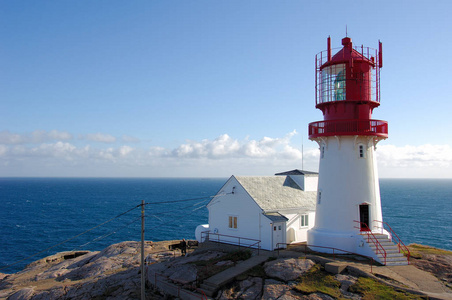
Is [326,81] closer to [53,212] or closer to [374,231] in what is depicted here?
[374,231]

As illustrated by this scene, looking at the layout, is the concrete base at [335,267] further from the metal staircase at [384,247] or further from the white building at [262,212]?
the white building at [262,212]

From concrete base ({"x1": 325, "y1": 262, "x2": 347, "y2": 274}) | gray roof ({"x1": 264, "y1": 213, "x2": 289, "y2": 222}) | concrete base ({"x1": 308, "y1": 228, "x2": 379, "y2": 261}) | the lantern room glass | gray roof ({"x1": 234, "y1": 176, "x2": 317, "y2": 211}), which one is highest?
the lantern room glass

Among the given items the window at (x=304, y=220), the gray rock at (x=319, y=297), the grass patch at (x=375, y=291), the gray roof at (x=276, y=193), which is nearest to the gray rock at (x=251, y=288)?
the gray rock at (x=319, y=297)

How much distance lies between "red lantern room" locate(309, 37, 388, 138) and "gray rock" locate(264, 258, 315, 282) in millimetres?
9218

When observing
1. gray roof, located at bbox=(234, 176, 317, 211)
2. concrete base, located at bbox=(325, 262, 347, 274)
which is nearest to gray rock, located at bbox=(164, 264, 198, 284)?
gray roof, located at bbox=(234, 176, 317, 211)

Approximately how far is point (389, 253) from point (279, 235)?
26.0 feet

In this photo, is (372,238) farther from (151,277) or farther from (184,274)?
(151,277)

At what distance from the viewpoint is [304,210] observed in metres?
30.0

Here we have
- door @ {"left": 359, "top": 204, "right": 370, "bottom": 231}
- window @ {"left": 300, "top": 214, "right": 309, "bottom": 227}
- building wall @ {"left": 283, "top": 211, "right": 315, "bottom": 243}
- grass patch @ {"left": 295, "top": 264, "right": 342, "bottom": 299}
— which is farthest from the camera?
window @ {"left": 300, "top": 214, "right": 309, "bottom": 227}

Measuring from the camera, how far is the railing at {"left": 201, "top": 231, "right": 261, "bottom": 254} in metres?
27.7

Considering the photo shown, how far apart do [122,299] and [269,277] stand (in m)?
9.29

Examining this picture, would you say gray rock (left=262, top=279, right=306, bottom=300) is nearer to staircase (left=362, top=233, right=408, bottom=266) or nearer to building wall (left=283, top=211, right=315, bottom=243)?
staircase (left=362, top=233, right=408, bottom=266)

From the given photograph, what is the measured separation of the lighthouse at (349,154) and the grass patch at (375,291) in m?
5.29

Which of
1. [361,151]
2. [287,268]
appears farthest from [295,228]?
[361,151]
